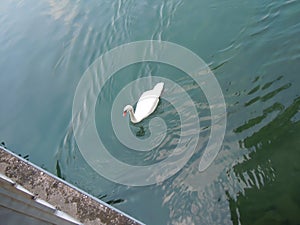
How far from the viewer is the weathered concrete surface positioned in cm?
404

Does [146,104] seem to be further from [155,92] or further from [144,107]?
[155,92]

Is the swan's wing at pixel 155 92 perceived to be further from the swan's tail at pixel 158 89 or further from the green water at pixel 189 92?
the green water at pixel 189 92


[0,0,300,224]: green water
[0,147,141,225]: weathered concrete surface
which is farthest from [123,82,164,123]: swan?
[0,147,141,225]: weathered concrete surface

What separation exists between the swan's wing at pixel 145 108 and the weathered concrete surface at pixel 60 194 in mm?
1792

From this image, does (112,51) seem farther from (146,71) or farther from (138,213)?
(138,213)

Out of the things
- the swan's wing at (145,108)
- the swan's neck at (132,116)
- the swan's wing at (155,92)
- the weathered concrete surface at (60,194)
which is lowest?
the weathered concrete surface at (60,194)

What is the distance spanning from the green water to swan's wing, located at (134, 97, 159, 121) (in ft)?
0.65

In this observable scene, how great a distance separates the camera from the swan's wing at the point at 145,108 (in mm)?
5688

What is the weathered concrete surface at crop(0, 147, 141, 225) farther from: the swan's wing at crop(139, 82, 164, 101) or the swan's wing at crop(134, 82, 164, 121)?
the swan's wing at crop(139, 82, 164, 101)

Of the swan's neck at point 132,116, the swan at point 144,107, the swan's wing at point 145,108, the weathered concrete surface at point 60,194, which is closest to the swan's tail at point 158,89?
the swan at point 144,107

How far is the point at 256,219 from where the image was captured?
163 inches

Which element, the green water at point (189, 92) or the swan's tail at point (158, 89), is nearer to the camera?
the green water at point (189, 92)

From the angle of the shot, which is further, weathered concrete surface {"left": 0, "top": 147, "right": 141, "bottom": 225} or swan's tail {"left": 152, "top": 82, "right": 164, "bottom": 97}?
swan's tail {"left": 152, "top": 82, "right": 164, "bottom": 97}

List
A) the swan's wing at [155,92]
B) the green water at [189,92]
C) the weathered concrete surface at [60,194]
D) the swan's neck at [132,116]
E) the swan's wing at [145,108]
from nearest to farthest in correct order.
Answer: the weathered concrete surface at [60,194] < the green water at [189,92] < the swan's neck at [132,116] < the swan's wing at [145,108] < the swan's wing at [155,92]
